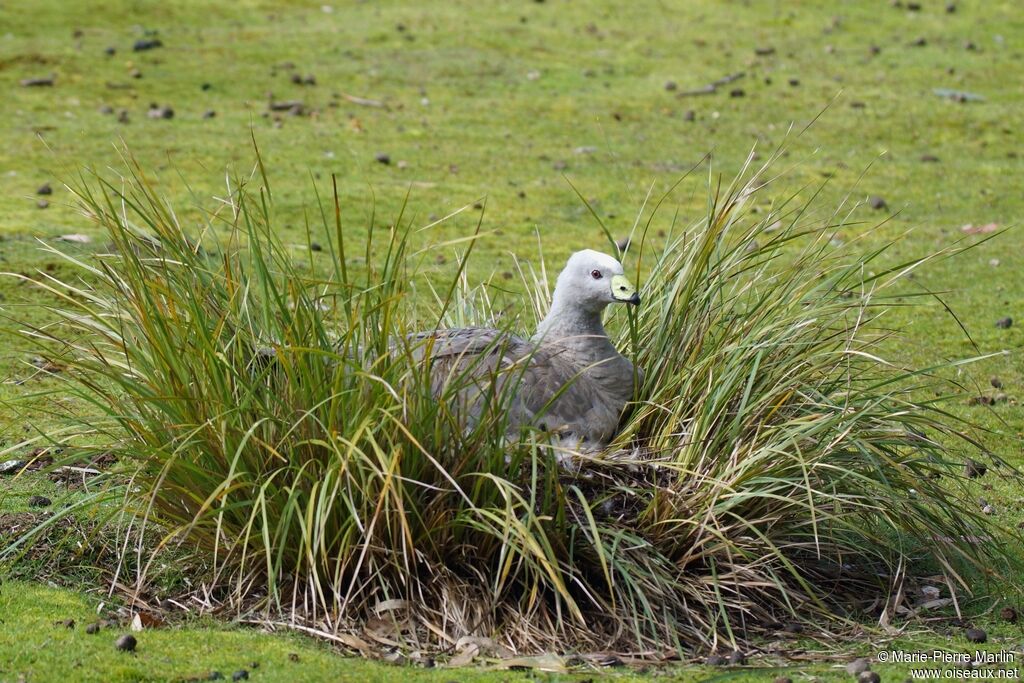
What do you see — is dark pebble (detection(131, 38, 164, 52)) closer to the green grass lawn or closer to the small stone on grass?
the green grass lawn

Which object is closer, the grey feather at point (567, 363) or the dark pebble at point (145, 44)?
the grey feather at point (567, 363)

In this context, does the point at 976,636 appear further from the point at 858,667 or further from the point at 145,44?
the point at 145,44

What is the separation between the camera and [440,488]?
4859 mm

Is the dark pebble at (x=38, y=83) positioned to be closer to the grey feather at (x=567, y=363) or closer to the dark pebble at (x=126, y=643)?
the grey feather at (x=567, y=363)

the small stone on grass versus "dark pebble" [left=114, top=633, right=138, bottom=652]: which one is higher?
"dark pebble" [left=114, top=633, right=138, bottom=652]

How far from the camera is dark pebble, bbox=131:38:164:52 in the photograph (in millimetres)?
16656

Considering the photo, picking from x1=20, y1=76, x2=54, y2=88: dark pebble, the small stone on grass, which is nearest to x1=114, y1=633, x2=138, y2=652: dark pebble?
the small stone on grass

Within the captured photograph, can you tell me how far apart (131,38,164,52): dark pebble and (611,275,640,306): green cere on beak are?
1270 cm

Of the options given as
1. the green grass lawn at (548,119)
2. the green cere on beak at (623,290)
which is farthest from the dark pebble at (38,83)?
the green cere on beak at (623,290)

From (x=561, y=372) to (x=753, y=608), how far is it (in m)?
1.38

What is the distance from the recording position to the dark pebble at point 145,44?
16656 mm

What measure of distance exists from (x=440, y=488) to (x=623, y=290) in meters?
1.33

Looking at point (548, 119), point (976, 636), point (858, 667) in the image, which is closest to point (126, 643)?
point (858, 667)

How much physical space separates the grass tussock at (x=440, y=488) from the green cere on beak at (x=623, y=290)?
43 cm
